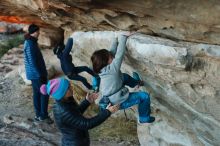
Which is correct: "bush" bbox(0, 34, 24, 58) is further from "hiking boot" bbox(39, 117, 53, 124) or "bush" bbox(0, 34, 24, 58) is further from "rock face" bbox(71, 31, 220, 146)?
"rock face" bbox(71, 31, 220, 146)

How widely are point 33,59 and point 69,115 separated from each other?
2878 mm

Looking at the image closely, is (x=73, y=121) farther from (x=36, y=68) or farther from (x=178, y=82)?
(x=36, y=68)

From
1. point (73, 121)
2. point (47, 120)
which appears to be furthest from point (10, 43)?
point (73, 121)

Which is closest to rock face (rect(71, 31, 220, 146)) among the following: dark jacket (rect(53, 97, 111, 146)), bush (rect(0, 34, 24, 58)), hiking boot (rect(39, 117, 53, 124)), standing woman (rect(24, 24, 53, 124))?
standing woman (rect(24, 24, 53, 124))

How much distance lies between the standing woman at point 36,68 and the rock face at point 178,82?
0.82m

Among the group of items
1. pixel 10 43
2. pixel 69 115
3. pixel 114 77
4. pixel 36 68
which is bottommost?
pixel 10 43

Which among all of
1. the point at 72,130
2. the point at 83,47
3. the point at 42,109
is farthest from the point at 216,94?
the point at 42,109

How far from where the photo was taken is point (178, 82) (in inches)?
A: 262

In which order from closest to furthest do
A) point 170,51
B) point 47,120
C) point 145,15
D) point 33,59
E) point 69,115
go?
point 69,115, point 170,51, point 145,15, point 33,59, point 47,120

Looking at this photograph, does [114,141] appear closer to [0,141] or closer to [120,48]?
[0,141]

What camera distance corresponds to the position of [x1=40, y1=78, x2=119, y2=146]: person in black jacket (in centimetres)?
565

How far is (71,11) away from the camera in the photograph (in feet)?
25.1

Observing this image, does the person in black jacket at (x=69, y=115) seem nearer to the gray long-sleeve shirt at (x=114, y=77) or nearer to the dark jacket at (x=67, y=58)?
the gray long-sleeve shirt at (x=114, y=77)

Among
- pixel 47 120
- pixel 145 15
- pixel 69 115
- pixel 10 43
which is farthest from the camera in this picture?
pixel 10 43
